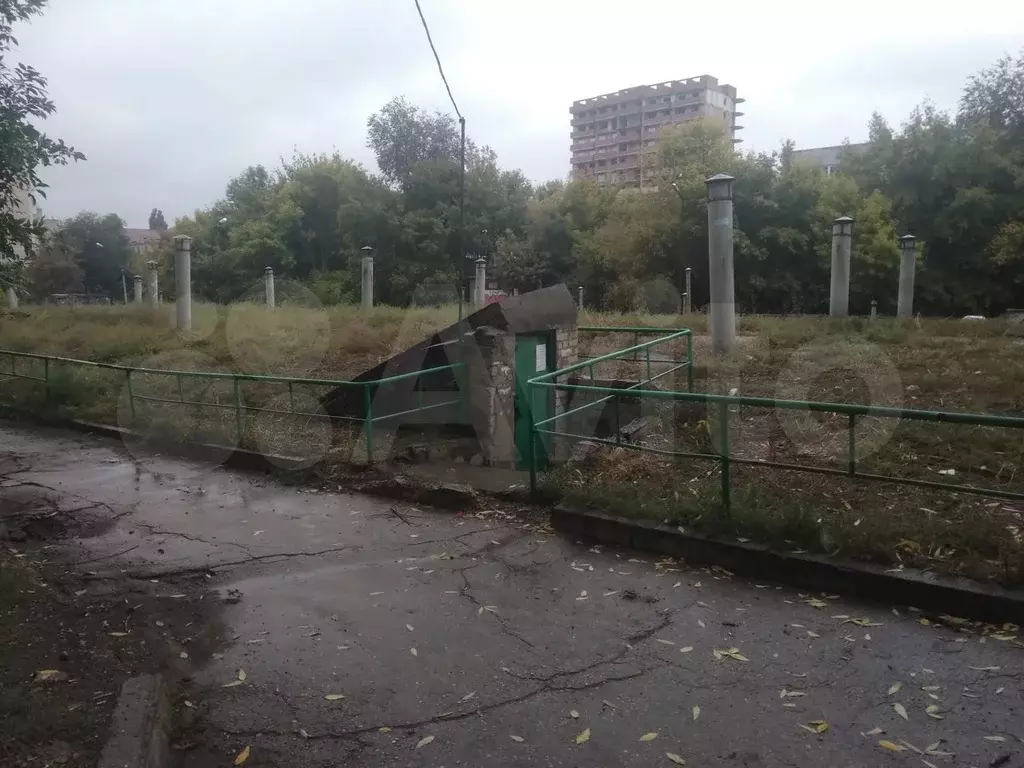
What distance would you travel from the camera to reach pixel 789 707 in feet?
10.8

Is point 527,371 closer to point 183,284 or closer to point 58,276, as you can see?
point 183,284

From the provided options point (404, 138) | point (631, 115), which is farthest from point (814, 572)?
point (631, 115)

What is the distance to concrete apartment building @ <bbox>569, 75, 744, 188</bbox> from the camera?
3691 inches

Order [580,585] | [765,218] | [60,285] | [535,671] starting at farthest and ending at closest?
[60,285] < [765,218] < [580,585] < [535,671]

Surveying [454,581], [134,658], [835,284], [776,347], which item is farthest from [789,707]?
[835,284]

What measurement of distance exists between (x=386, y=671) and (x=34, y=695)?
1.48m

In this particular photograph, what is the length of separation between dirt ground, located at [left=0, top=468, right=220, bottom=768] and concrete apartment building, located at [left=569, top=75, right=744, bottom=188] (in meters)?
89.8

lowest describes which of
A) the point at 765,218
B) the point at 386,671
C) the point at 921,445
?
the point at 386,671

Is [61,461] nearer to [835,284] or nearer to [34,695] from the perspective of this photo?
[34,695]

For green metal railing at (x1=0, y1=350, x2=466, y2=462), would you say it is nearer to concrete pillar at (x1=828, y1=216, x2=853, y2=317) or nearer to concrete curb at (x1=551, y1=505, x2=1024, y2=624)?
concrete curb at (x1=551, y1=505, x2=1024, y2=624)

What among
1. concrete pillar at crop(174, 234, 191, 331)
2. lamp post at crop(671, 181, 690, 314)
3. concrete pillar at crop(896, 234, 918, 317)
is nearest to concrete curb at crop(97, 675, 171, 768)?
concrete pillar at crop(174, 234, 191, 331)

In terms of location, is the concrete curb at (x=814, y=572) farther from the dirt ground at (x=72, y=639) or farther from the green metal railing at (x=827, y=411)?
the dirt ground at (x=72, y=639)

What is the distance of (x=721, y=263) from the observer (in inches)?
427

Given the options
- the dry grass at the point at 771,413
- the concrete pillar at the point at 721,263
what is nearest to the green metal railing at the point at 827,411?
the dry grass at the point at 771,413
